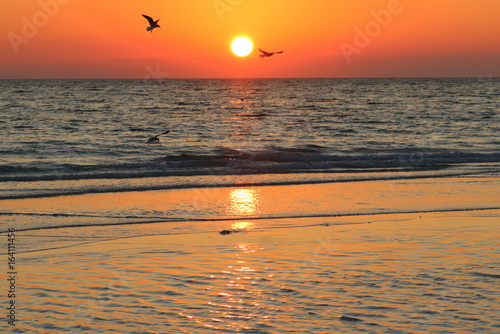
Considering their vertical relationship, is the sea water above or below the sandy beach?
above

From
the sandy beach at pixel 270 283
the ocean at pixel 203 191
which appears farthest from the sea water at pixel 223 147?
the sandy beach at pixel 270 283

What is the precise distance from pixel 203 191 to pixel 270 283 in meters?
10.8

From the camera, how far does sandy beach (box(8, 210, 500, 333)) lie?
768cm

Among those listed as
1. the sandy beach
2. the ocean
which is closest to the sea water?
the ocean

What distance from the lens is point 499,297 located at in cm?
847

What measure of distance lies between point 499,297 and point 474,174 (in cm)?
1637

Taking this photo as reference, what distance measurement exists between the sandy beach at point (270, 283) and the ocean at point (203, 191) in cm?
4

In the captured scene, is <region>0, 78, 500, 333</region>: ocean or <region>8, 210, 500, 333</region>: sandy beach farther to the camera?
<region>0, 78, 500, 333</region>: ocean

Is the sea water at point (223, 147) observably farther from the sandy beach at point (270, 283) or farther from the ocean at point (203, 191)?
the sandy beach at point (270, 283)


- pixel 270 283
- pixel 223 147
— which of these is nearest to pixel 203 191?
pixel 270 283

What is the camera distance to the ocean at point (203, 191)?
8.34 meters

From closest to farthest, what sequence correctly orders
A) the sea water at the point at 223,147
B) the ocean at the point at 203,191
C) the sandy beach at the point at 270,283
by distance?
the sandy beach at the point at 270,283 < the ocean at the point at 203,191 < the sea water at the point at 223,147

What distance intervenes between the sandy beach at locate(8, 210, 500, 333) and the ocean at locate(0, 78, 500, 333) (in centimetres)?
4

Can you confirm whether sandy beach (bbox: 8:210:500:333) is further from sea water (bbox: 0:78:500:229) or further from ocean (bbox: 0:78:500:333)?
sea water (bbox: 0:78:500:229)
